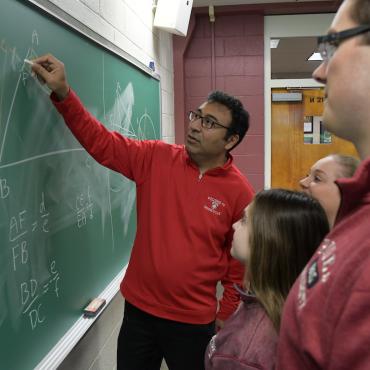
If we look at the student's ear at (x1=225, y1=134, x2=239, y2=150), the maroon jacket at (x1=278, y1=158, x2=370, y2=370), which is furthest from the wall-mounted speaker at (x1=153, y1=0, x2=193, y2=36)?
the maroon jacket at (x1=278, y1=158, x2=370, y2=370)

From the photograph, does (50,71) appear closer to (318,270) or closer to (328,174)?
(318,270)

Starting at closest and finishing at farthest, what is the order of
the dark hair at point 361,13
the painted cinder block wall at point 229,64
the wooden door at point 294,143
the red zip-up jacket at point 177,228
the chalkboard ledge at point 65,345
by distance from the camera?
the dark hair at point 361,13, the chalkboard ledge at point 65,345, the red zip-up jacket at point 177,228, the painted cinder block wall at point 229,64, the wooden door at point 294,143

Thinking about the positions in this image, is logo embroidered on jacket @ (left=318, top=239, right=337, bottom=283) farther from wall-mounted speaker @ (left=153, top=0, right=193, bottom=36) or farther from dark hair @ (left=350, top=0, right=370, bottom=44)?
wall-mounted speaker @ (left=153, top=0, right=193, bottom=36)

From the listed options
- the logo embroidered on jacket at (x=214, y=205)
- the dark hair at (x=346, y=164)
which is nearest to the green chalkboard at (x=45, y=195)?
the logo embroidered on jacket at (x=214, y=205)

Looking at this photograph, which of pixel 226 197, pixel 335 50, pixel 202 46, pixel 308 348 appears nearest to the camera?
pixel 308 348

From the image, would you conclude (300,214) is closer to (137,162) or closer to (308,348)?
(308,348)

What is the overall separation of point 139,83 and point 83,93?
30.6 inches

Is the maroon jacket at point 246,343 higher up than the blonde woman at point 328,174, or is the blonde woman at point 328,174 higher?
the blonde woman at point 328,174

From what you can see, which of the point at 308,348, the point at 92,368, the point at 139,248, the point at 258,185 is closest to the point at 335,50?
the point at 308,348

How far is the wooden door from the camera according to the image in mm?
3701

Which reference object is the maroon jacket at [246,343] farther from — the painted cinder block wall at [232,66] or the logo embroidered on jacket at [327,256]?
the painted cinder block wall at [232,66]

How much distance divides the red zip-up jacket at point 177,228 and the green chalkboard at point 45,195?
0.18 meters

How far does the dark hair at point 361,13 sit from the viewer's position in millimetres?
571

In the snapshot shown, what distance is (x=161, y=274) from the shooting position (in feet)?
4.84
